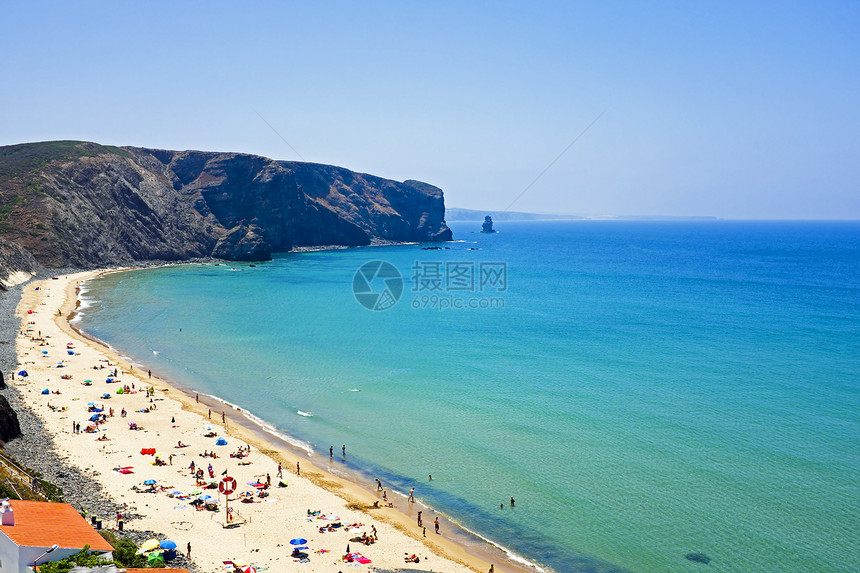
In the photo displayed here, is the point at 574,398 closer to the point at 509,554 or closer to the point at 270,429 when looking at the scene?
the point at 509,554

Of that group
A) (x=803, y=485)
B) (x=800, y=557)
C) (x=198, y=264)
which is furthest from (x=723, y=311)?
(x=198, y=264)

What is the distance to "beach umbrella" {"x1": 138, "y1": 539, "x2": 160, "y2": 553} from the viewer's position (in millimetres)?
22703

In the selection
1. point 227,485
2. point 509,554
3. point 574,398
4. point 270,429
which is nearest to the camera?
point 509,554

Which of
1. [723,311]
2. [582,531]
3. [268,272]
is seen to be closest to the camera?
[582,531]

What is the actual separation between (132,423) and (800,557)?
126 feet

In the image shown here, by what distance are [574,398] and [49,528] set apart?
35403mm

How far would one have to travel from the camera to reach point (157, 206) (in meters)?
138

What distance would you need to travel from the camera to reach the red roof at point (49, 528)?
16547 mm

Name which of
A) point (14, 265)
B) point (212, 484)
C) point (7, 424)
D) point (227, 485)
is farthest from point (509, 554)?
point (14, 265)

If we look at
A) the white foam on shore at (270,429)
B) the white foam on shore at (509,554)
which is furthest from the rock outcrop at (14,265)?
the white foam on shore at (509,554)

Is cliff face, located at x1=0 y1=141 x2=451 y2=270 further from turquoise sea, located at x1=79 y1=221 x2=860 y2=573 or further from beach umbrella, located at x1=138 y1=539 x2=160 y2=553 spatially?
beach umbrella, located at x1=138 y1=539 x2=160 y2=553

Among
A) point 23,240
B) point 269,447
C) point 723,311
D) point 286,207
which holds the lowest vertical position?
point 269,447

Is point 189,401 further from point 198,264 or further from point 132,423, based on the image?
point 198,264

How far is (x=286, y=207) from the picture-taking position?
166375 mm
